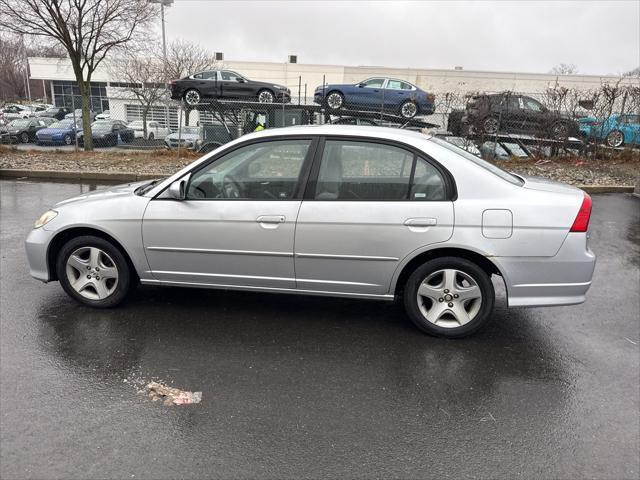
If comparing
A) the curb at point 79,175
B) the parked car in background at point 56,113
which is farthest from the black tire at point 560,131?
the parked car in background at point 56,113

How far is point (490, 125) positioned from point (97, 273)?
12.7 metres

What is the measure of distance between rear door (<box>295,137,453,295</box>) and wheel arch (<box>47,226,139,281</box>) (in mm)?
1550

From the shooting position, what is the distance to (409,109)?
1672 cm

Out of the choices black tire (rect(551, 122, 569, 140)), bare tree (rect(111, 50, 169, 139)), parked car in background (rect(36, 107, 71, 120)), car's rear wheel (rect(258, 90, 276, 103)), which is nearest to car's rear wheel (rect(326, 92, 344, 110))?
car's rear wheel (rect(258, 90, 276, 103))

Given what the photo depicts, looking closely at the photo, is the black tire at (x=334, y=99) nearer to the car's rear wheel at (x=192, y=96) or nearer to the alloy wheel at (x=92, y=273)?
the car's rear wheel at (x=192, y=96)

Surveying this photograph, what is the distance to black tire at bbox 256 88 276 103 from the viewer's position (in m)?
17.4

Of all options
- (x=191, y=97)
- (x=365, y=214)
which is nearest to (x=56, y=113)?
(x=191, y=97)

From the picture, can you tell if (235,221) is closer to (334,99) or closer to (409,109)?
(334,99)

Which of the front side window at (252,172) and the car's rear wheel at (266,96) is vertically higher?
the car's rear wheel at (266,96)

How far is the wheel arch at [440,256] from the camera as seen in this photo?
12.6 feet

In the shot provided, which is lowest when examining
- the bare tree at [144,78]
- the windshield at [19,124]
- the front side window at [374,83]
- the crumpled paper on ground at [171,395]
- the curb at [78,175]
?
the crumpled paper on ground at [171,395]

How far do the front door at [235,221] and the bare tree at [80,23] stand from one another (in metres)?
15.7

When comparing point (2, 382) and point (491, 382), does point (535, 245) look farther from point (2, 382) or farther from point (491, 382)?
point (2, 382)

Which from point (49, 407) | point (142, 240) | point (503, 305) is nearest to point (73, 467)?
point (49, 407)
